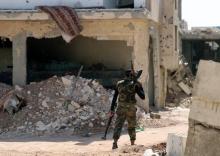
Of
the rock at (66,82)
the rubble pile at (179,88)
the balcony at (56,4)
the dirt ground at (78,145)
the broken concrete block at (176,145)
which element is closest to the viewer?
the broken concrete block at (176,145)

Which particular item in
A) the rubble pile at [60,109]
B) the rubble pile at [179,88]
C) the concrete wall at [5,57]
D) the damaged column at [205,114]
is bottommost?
the rubble pile at [179,88]

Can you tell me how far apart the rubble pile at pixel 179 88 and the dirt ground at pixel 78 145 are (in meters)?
8.24

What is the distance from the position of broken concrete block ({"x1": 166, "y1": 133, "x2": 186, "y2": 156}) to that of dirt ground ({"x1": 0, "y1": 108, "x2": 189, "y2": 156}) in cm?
128

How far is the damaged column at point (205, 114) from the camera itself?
594 centimetres

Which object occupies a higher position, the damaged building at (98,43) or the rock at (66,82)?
the damaged building at (98,43)

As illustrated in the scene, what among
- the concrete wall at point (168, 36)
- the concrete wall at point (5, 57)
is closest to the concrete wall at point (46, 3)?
the concrete wall at point (5, 57)

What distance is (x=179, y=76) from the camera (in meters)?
25.2

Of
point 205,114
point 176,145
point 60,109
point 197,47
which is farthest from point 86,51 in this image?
point 205,114

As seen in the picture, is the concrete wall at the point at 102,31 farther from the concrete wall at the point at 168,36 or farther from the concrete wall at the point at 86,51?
the concrete wall at the point at 168,36

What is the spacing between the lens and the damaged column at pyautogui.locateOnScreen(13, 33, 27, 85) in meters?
17.1

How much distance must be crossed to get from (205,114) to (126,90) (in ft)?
14.5

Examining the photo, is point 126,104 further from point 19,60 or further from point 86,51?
point 86,51

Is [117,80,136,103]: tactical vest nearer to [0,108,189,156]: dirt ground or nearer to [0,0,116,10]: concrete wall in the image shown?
[0,108,189,156]: dirt ground

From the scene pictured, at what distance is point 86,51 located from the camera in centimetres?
2048
